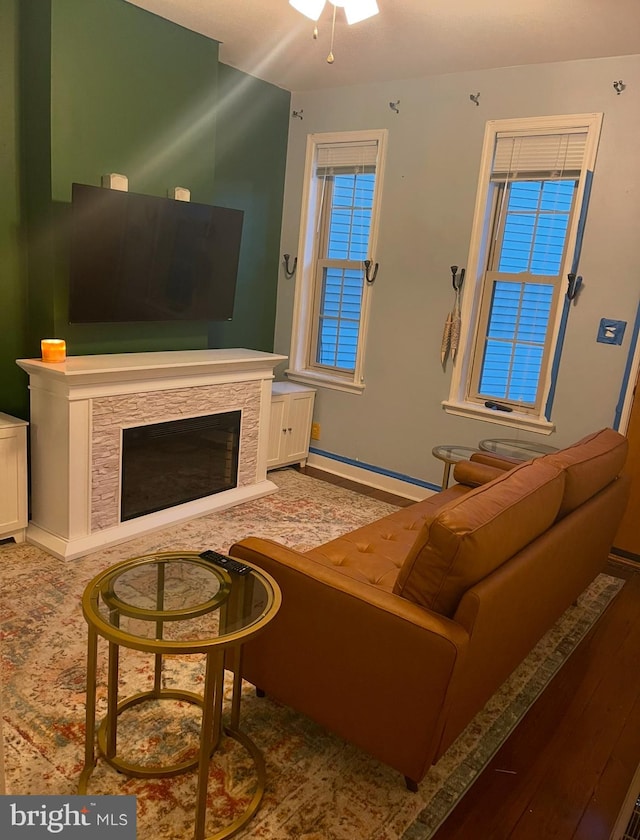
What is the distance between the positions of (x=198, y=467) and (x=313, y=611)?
82.3 inches

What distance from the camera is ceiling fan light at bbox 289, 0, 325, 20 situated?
271 centimetres

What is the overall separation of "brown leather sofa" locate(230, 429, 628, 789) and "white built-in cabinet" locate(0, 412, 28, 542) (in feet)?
5.27

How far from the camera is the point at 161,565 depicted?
6.28ft

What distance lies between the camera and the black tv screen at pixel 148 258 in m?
3.21

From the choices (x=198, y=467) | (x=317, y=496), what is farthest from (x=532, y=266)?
(x=198, y=467)

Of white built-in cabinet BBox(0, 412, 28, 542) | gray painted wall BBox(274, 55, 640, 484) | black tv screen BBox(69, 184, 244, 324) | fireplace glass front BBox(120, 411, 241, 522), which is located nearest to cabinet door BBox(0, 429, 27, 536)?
white built-in cabinet BBox(0, 412, 28, 542)

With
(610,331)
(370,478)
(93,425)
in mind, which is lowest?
(370,478)

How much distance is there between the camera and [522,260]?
12.6 ft

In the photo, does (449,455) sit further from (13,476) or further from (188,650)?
(188,650)

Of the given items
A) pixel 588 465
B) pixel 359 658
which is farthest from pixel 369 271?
pixel 359 658

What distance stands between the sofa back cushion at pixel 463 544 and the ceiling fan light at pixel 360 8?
6.79 ft

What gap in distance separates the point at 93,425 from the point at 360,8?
7.24 feet

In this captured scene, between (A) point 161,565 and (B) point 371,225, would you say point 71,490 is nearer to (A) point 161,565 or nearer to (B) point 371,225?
(A) point 161,565
